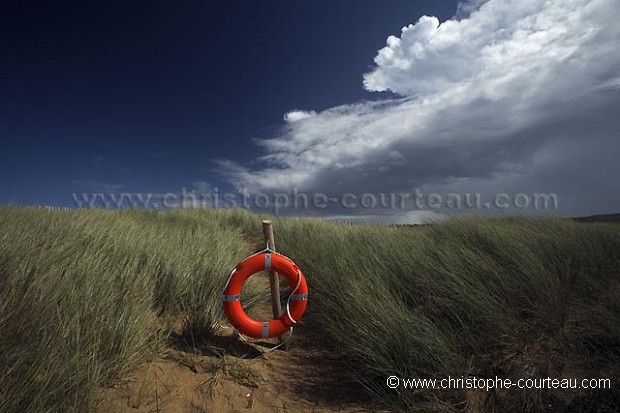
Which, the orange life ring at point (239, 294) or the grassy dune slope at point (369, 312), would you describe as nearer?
the grassy dune slope at point (369, 312)

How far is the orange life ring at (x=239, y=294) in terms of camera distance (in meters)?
3.66

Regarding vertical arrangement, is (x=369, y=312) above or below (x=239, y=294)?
below

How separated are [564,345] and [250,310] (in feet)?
12.6

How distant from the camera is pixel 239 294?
149 inches

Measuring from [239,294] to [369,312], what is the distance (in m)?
1.50

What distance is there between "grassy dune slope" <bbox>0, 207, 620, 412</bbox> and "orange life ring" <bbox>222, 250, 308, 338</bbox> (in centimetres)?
49

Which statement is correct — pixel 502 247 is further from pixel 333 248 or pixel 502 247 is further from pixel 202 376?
pixel 202 376

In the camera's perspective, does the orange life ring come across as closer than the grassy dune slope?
No

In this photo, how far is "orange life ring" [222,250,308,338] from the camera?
3.66 metres

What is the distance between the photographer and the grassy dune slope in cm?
231

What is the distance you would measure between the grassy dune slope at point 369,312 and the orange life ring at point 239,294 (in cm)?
49

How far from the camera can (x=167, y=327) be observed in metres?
3.74

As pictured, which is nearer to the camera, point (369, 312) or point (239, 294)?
point (369, 312)

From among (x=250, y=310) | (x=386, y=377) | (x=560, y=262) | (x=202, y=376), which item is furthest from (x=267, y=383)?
(x=560, y=262)
